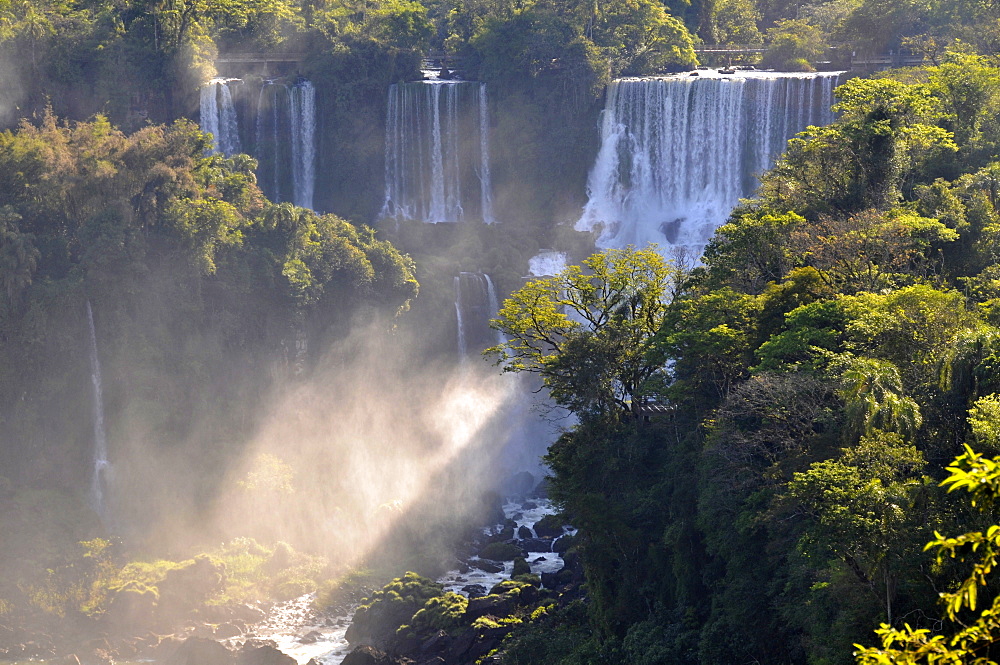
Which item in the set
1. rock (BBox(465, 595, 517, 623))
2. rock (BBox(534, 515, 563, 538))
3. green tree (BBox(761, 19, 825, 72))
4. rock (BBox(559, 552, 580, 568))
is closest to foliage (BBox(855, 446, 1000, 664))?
rock (BBox(465, 595, 517, 623))

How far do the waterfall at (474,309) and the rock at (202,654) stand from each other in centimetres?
2429

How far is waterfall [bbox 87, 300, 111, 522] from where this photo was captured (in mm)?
47531

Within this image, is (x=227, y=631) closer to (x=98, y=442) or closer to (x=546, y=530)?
A: (x=98, y=442)

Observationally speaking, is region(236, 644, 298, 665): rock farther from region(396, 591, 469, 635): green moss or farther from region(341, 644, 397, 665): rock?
region(396, 591, 469, 635): green moss

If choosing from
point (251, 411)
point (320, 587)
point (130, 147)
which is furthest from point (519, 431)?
point (130, 147)

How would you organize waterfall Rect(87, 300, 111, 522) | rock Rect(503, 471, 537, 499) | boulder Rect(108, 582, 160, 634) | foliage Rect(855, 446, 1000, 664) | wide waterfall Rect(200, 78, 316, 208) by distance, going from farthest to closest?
1. wide waterfall Rect(200, 78, 316, 208)
2. rock Rect(503, 471, 537, 499)
3. waterfall Rect(87, 300, 111, 522)
4. boulder Rect(108, 582, 160, 634)
5. foliage Rect(855, 446, 1000, 664)

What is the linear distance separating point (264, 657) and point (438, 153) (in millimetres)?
34717

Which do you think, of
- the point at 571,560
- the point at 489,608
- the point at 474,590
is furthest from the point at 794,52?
the point at 489,608

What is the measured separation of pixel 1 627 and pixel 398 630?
12.8 metres

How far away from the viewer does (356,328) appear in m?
55.0

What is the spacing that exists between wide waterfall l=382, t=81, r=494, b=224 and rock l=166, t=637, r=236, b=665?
32025 millimetres

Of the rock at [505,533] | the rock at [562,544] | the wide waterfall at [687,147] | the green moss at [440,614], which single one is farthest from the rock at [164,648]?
the wide waterfall at [687,147]

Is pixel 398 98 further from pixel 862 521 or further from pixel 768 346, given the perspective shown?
pixel 862 521

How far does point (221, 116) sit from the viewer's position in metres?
64.2
